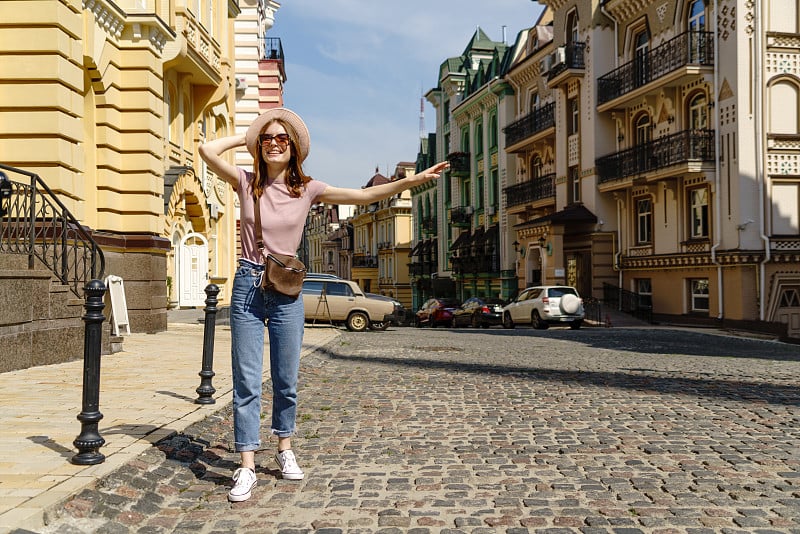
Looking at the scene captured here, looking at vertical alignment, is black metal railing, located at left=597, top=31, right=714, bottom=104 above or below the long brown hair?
above

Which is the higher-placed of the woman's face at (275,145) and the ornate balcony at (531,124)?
the ornate balcony at (531,124)

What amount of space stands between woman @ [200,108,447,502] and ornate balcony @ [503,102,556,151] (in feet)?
105

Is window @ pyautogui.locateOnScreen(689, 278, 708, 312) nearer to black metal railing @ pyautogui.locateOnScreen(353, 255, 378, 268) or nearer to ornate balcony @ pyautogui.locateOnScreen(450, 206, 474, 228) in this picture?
ornate balcony @ pyautogui.locateOnScreen(450, 206, 474, 228)

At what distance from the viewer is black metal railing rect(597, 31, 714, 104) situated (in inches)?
990

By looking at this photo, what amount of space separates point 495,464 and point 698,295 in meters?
23.0

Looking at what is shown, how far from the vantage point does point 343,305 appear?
74.5 ft

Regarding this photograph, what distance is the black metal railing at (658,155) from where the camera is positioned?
82.6ft

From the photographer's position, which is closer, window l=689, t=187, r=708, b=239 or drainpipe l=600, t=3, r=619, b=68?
window l=689, t=187, r=708, b=239

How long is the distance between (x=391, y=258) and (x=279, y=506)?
6461 centimetres


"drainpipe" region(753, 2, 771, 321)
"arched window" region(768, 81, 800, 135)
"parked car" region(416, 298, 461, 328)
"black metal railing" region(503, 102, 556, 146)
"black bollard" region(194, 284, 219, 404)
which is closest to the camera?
"black bollard" region(194, 284, 219, 404)

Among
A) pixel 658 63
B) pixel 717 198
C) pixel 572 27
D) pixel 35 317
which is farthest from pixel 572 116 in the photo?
pixel 35 317

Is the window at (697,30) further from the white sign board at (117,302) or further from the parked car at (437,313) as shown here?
the white sign board at (117,302)

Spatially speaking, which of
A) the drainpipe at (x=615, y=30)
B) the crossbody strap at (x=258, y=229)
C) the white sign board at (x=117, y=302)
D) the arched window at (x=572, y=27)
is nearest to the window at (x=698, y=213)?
the drainpipe at (x=615, y=30)

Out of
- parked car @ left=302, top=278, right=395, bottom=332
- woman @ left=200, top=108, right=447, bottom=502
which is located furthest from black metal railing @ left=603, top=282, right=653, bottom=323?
woman @ left=200, top=108, right=447, bottom=502
